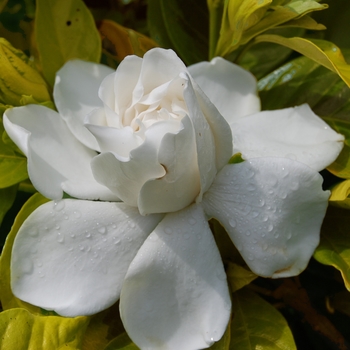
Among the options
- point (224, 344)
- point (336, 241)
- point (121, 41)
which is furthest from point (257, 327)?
point (121, 41)

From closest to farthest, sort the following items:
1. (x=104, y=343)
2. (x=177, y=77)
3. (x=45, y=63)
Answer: (x=177, y=77) → (x=104, y=343) → (x=45, y=63)

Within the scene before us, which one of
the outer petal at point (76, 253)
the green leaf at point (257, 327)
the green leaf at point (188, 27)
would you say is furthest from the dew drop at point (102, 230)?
the green leaf at point (188, 27)

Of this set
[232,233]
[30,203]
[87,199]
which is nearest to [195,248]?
[232,233]

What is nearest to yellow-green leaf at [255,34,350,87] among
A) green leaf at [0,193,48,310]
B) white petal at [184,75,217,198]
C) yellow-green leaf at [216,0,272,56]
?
yellow-green leaf at [216,0,272,56]

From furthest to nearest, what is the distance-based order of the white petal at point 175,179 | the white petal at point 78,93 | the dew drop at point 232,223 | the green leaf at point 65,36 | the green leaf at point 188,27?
the green leaf at point 188,27 < the green leaf at point 65,36 < the white petal at point 78,93 < the dew drop at point 232,223 < the white petal at point 175,179

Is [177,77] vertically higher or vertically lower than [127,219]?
higher

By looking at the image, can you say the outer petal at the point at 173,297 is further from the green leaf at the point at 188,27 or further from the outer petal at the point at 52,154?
the green leaf at the point at 188,27

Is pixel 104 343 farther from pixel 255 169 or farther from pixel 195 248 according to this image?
pixel 255 169
